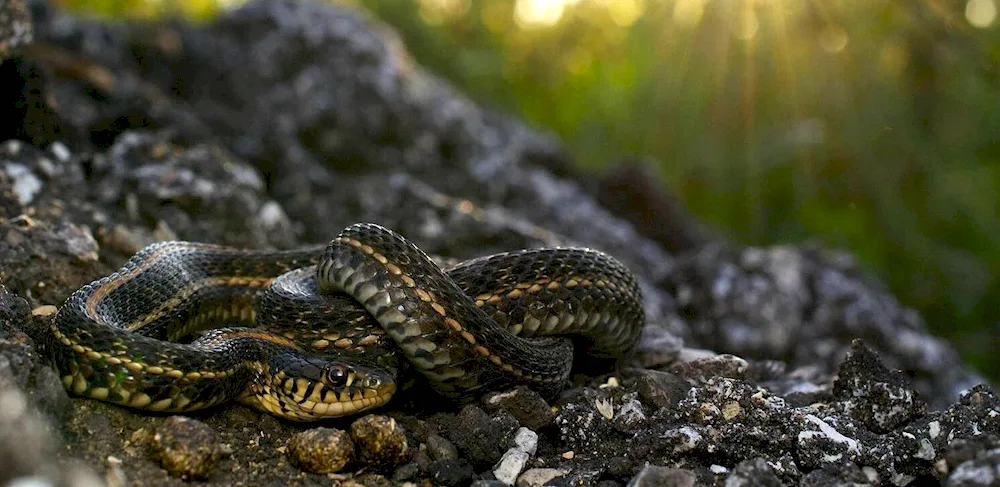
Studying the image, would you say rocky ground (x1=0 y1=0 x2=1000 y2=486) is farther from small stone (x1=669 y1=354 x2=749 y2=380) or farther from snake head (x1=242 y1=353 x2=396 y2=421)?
snake head (x1=242 y1=353 x2=396 y2=421)

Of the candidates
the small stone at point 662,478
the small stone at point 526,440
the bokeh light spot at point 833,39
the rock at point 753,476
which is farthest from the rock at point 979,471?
the bokeh light spot at point 833,39

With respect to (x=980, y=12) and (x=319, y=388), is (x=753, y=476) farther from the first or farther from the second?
(x=980, y=12)

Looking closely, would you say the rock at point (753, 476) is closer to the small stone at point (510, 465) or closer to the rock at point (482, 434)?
the small stone at point (510, 465)

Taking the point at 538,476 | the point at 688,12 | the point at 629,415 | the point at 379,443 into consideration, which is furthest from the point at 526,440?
the point at 688,12

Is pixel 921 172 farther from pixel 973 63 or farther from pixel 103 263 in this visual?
pixel 103 263

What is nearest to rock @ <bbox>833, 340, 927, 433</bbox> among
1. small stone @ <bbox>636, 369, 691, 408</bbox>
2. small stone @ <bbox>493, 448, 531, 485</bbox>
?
small stone @ <bbox>636, 369, 691, 408</bbox>

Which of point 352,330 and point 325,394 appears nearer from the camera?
point 325,394
